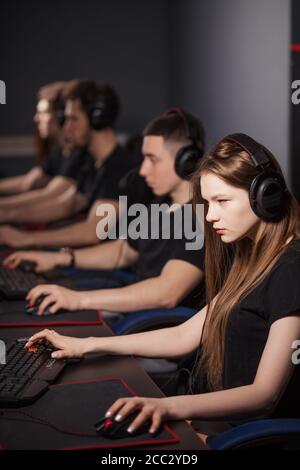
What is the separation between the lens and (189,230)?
2.22m

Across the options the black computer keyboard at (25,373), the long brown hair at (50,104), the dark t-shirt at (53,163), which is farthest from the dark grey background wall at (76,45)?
the black computer keyboard at (25,373)

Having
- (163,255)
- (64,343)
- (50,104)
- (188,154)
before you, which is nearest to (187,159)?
(188,154)

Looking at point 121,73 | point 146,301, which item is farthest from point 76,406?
point 121,73

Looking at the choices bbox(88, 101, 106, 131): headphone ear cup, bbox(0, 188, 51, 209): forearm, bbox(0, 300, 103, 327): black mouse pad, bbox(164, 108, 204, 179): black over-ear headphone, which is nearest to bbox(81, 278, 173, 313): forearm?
bbox(0, 300, 103, 327): black mouse pad

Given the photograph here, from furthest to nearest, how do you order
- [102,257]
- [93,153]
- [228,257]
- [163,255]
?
[93,153] < [102,257] < [163,255] < [228,257]

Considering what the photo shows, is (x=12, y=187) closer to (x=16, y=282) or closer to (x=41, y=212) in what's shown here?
(x=41, y=212)

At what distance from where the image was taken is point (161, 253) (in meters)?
2.39

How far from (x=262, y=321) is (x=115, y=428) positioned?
0.46 meters

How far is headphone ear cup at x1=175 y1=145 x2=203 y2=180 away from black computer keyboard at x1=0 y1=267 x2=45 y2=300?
1.86ft

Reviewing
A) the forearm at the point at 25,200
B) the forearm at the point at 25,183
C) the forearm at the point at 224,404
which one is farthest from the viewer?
the forearm at the point at 25,183

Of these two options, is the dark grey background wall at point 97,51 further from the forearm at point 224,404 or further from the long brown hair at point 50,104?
the forearm at point 224,404

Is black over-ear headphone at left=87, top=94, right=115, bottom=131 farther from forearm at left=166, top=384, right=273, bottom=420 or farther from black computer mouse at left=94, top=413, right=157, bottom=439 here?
black computer mouse at left=94, top=413, right=157, bottom=439

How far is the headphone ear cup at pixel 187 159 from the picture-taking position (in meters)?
2.21

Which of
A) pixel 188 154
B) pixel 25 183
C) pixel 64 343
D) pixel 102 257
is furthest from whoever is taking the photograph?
pixel 25 183
